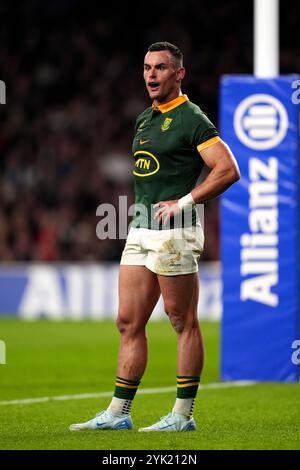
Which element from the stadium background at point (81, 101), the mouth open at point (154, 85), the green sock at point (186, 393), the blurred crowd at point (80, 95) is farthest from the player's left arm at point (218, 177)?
the blurred crowd at point (80, 95)

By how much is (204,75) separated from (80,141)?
2.96m

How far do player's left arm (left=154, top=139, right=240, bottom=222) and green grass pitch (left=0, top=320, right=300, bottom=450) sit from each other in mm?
1288

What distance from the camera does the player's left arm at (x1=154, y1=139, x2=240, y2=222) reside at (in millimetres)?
6035

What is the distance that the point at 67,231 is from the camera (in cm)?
2131

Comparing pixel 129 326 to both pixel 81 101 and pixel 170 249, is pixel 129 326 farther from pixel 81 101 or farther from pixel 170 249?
pixel 81 101

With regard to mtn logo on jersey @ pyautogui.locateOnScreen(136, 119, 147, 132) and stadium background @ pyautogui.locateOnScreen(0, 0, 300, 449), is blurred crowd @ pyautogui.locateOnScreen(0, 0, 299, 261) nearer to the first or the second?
stadium background @ pyautogui.locateOnScreen(0, 0, 300, 449)

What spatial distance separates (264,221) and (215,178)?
136 inches

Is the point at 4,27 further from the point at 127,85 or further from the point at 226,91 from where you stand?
the point at 226,91

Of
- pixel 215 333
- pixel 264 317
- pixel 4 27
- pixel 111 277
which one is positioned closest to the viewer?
pixel 264 317

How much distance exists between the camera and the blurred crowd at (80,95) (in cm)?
2138

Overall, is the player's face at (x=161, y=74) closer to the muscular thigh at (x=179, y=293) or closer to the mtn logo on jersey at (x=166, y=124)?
the mtn logo on jersey at (x=166, y=124)

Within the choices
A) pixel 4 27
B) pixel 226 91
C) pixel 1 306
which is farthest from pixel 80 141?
pixel 226 91

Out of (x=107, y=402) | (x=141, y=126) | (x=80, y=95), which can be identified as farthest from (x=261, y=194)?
(x=80, y=95)

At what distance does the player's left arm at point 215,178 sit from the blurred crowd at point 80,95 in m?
14.4
